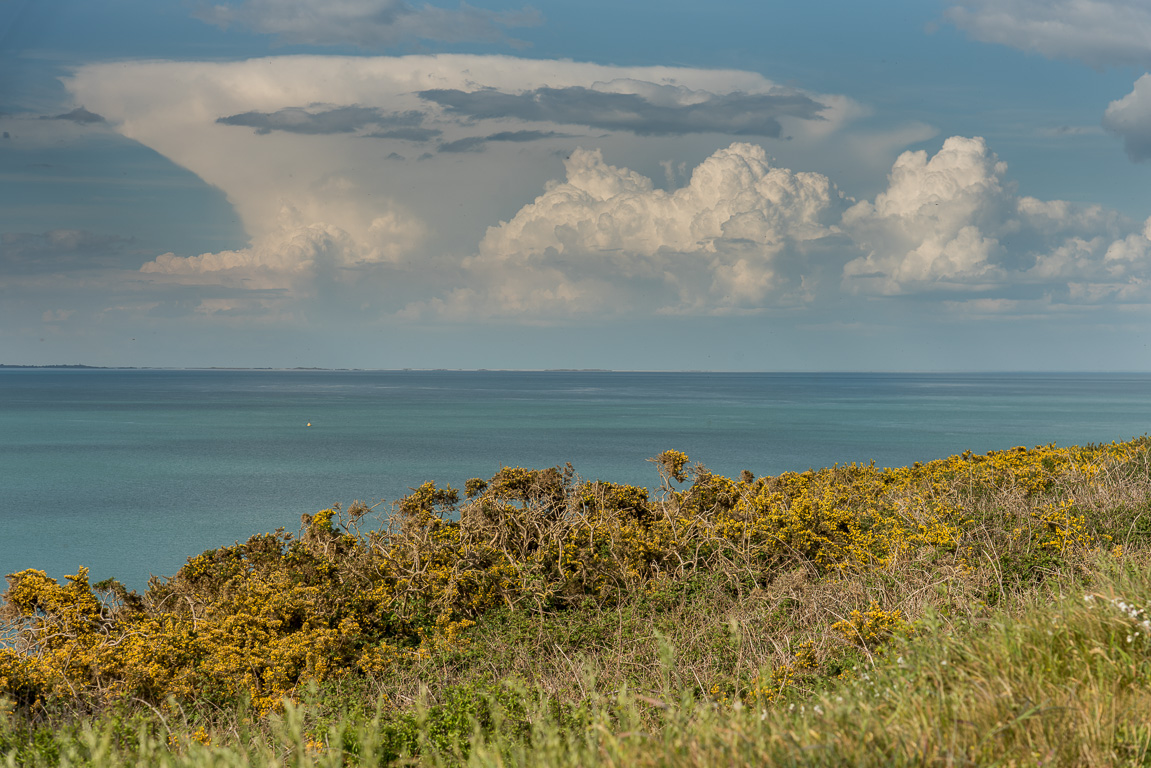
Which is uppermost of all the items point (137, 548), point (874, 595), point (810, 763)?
point (810, 763)

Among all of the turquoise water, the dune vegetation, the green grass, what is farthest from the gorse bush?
the turquoise water

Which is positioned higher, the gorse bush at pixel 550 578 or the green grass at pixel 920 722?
the green grass at pixel 920 722

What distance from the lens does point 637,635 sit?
25.5 feet

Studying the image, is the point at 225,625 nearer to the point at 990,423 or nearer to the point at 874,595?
the point at 874,595

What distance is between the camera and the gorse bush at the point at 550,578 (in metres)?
7.24

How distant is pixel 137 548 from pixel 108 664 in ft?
76.2

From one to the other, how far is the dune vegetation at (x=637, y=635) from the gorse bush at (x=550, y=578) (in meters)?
0.04

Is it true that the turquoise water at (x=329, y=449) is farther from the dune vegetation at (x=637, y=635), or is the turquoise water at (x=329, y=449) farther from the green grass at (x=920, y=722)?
the green grass at (x=920, y=722)

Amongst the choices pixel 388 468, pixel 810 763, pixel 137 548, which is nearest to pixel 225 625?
pixel 810 763

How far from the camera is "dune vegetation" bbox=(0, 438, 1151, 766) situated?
3332 millimetres

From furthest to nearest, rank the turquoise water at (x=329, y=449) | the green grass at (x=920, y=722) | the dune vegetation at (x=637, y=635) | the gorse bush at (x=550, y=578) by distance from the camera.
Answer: the turquoise water at (x=329, y=449) < the gorse bush at (x=550, y=578) < the dune vegetation at (x=637, y=635) < the green grass at (x=920, y=722)

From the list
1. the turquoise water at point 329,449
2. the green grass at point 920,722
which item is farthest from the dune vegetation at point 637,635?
the turquoise water at point 329,449

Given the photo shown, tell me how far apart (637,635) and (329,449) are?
57.2 m

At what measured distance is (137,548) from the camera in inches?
1103
